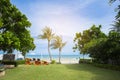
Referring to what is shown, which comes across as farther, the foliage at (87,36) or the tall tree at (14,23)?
the foliage at (87,36)

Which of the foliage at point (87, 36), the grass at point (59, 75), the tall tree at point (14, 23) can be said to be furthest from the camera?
the foliage at point (87, 36)

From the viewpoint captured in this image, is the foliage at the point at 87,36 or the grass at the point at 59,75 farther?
the foliage at the point at 87,36

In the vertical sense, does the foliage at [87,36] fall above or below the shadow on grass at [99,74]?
above

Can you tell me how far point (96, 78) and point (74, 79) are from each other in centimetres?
184

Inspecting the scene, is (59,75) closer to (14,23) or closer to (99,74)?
(99,74)

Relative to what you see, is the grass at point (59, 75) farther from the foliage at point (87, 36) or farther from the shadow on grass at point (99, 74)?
the foliage at point (87, 36)

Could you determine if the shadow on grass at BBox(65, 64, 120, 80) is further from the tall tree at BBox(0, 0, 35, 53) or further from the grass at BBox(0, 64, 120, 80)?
the tall tree at BBox(0, 0, 35, 53)

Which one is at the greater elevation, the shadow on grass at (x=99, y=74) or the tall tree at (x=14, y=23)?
the tall tree at (x=14, y=23)

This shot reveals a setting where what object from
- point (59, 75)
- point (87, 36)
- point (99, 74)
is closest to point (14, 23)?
point (59, 75)

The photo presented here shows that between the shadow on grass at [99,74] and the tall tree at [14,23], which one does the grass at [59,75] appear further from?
the tall tree at [14,23]

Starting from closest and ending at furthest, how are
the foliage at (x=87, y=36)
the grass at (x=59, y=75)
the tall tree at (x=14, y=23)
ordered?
1. the grass at (x=59, y=75)
2. the tall tree at (x=14, y=23)
3. the foliage at (x=87, y=36)

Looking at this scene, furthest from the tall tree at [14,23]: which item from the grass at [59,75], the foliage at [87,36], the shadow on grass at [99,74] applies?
the foliage at [87,36]

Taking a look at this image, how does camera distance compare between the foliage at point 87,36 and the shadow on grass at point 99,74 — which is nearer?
the shadow on grass at point 99,74

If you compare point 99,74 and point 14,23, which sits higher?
point 14,23
